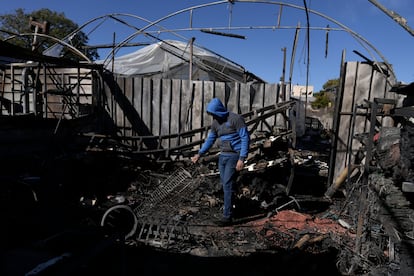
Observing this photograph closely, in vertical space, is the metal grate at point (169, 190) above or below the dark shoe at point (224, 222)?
above

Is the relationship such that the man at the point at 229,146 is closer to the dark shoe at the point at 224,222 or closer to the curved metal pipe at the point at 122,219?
the dark shoe at the point at 224,222

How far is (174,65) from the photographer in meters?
13.4

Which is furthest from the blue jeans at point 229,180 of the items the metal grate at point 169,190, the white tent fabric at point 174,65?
the white tent fabric at point 174,65

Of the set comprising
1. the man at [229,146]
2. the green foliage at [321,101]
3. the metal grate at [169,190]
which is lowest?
the metal grate at [169,190]

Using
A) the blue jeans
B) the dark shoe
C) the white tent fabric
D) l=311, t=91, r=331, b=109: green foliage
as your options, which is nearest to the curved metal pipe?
the dark shoe

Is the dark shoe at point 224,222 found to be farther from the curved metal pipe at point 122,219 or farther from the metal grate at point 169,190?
the curved metal pipe at point 122,219

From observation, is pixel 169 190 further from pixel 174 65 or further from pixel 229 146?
pixel 174 65

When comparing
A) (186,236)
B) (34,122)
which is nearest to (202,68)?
(34,122)

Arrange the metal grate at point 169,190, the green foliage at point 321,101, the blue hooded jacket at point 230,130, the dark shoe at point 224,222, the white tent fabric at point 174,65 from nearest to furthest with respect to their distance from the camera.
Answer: the dark shoe at point 224,222
the blue hooded jacket at point 230,130
the metal grate at point 169,190
the white tent fabric at point 174,65
the green foliage at point 321,101

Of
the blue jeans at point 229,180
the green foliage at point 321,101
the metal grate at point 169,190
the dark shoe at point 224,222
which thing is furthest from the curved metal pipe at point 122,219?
the green foliage at point 321,101

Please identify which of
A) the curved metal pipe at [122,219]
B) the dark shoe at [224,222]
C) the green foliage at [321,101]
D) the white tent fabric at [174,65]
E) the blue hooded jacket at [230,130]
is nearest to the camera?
the curved metal pipe at [122,219]

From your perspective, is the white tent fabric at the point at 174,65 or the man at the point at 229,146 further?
the white tent fabric at the point at 174,65

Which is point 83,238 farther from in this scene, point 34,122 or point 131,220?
point 34,122

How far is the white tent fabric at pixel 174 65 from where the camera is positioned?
1312 centimetres
